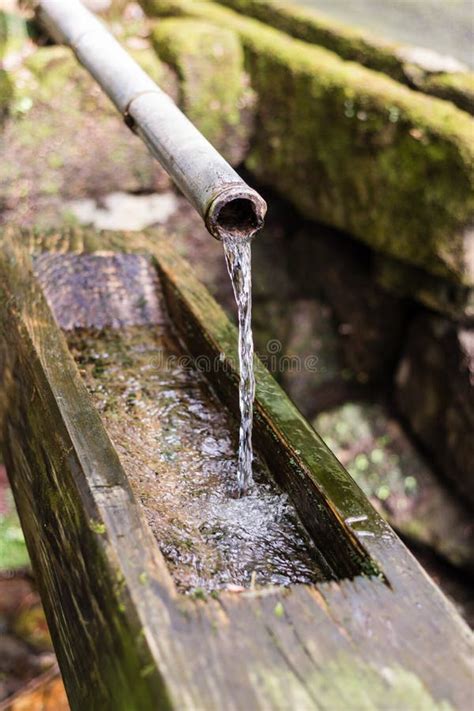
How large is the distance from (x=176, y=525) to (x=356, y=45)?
152 inches

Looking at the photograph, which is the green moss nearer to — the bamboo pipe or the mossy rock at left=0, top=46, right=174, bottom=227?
the bamboo pipe

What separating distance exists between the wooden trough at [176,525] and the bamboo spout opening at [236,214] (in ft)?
1.67

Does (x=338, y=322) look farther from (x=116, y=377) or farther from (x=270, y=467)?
(x=270, y=467)

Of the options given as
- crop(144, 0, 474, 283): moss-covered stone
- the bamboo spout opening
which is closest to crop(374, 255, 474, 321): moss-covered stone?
crop(144, 0, 474, 283): moss-covered stone

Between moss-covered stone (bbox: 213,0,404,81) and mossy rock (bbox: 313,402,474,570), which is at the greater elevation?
moss-covered stone (bbox: 213,0,404,81)

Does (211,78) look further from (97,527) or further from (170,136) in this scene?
(97,527)

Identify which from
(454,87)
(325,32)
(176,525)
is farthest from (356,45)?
(176,525)

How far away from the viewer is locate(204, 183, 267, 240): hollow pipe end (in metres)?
1.63

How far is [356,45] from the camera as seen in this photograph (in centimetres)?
480

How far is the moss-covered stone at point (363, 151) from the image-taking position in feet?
13.0

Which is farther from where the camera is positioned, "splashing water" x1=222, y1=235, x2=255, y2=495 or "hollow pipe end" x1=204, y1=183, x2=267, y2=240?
"splashing water" x1=222, y1=235, x2=255, y2=495

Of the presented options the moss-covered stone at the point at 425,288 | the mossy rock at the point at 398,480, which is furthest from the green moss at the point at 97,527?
the mossy rock at the point at 398,480

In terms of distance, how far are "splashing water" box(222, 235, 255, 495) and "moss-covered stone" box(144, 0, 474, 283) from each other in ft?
6.95

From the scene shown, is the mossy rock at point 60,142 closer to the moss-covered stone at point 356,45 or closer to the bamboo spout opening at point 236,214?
the moss-covered stone at point 356,45
